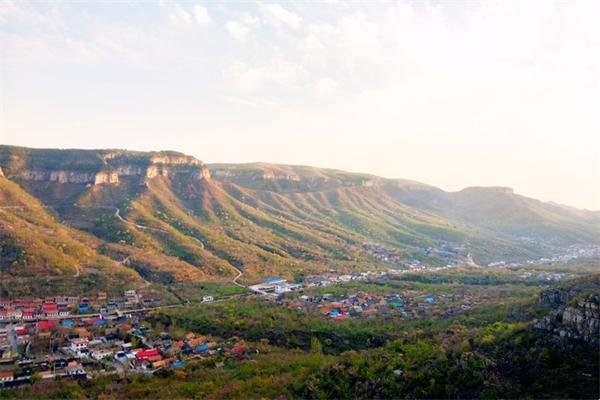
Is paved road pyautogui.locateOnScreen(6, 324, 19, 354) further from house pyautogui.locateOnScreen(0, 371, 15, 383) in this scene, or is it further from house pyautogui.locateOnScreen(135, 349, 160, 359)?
house pyautogui.locateOnScreen(135, 349, 160, 359)

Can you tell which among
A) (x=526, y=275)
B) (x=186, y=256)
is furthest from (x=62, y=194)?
(x=526, y=275)

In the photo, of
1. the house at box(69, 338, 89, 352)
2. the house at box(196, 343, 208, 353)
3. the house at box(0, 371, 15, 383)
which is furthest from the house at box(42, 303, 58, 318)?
the house at box(196, 343, 208, 353)

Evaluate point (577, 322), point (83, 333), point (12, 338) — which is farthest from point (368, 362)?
point (12, 338)

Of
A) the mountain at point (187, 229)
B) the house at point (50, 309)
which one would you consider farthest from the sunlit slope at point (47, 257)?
the house at point (50, 309)

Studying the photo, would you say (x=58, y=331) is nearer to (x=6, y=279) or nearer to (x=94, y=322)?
(x=94, y=322)

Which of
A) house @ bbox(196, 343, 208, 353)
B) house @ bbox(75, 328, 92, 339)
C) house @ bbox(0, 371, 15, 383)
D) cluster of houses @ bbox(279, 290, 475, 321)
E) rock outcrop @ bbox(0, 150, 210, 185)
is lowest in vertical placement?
house @ bbox(75, 328, 92, 339)

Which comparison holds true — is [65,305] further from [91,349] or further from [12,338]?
[91,349]

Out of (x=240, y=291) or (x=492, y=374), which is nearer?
(x=492, y=374)
